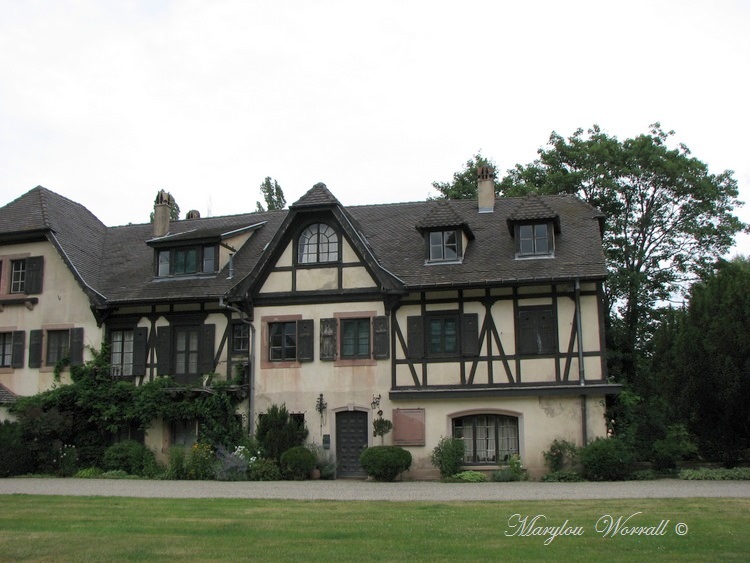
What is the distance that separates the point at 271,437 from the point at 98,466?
6.37 metres

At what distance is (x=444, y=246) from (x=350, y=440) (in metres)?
6.89

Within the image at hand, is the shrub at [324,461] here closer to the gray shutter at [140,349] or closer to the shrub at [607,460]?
the gray shutter at [140,349]

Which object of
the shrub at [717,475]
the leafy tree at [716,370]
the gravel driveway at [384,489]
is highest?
the leafy tree at [716,370]

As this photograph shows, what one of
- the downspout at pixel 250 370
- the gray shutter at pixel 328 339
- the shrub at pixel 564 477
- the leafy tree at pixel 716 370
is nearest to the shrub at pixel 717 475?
the leafy tree at pixel 716 370

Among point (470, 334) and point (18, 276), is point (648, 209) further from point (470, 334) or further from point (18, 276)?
point (18, 276)

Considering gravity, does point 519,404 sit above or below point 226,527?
above

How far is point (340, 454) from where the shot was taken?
2581cm

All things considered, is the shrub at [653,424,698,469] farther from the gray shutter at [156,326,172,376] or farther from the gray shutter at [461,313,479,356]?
the gray shutter at [156,326,172,376]

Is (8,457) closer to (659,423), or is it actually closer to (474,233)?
(474,233)

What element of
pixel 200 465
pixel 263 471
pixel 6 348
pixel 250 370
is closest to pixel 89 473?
pixel 200 465

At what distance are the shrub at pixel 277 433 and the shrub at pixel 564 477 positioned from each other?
7.56 m

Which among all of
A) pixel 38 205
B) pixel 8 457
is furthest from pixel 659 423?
pixel 38 205

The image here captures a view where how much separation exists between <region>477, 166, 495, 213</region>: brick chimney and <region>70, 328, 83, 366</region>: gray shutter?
1469 cm

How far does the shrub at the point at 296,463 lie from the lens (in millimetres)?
24000
